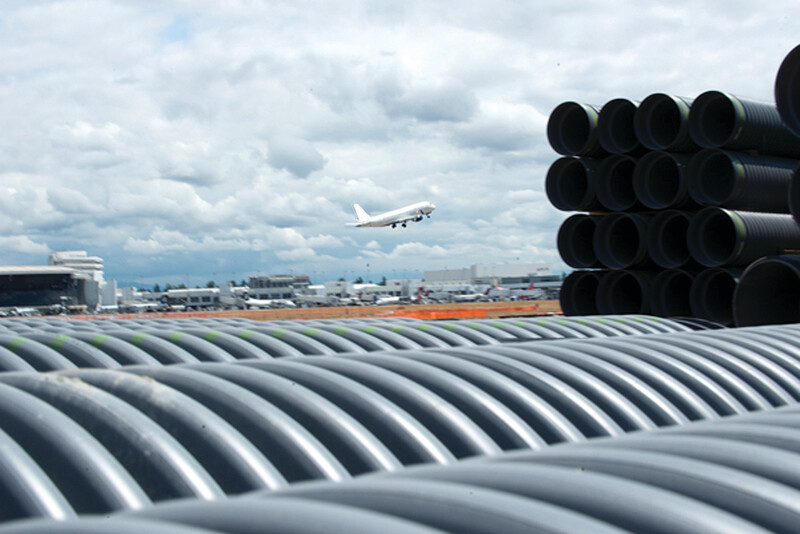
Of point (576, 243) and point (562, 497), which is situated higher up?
point (576, 243)

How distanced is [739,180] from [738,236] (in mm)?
1719

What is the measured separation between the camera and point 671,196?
86.8 ft

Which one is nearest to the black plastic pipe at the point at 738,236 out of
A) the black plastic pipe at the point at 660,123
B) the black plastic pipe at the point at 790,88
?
the black plastic pipe at the point at 660,123

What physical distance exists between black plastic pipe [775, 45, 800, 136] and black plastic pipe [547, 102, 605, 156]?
351 inches

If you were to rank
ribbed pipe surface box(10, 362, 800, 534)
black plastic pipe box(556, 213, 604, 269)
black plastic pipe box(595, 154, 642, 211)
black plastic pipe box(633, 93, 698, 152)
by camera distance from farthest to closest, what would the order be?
black plastic pipe box(556, 213, 604, 269)
black plastic pipe box(595, 154, 642, 211)
black plastic pipe box(633, 93, 698, 152)
ribbed pipe surface box(10, 362, 800, 534)

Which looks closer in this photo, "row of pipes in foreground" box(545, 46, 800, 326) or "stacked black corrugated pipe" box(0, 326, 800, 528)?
"stacked black corrugated pipe" box(0, 326, 800, 528)

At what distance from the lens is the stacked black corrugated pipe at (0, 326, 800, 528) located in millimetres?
4754

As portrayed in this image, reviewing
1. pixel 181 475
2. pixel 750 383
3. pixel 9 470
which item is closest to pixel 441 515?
pixel 181 475

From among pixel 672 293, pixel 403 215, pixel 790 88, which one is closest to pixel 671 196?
pixel 672 293

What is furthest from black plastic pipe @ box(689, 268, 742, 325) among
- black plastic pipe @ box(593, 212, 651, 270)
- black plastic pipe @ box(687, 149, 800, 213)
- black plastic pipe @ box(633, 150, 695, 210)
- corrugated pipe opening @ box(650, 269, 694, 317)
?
black plastic pipe @ box(633, 150, 695, 210)

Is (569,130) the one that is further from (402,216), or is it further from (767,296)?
(402,216)

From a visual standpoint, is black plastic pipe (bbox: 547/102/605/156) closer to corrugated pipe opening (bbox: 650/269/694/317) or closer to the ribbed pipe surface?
corrugated pipe opening (bbox: 650/269/694/317)

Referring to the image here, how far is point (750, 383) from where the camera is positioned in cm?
969

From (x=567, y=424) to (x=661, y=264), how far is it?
67.2ft
